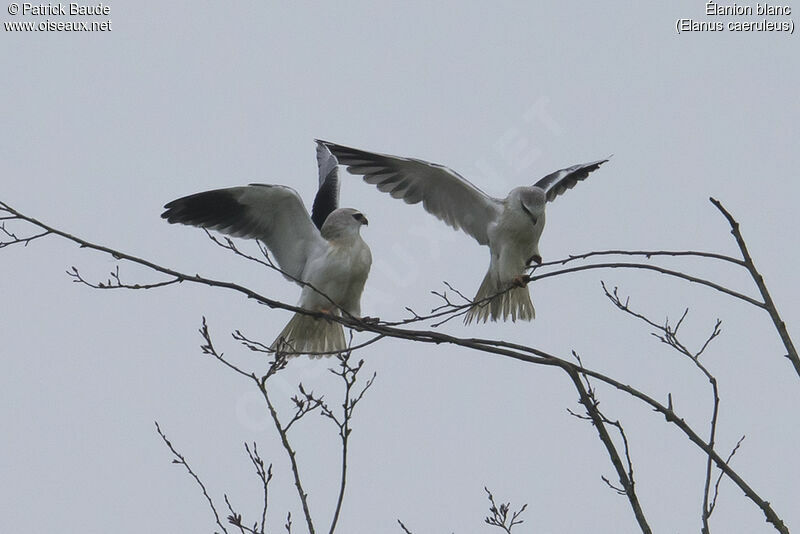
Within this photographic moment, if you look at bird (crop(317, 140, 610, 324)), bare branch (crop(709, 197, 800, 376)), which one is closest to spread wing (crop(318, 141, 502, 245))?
bird (crop(317, 140, 610, 324))

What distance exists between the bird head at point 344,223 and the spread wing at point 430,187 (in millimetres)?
Answer: 733

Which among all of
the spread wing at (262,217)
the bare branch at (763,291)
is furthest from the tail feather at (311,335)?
the bare branch at (763,291)

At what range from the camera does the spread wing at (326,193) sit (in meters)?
7.19

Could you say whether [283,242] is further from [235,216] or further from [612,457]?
[612,457]

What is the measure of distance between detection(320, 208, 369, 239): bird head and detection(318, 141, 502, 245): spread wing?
0.73m

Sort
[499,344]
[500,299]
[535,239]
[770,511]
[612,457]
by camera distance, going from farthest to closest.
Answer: [500,299] < [535,239] < [499,344] < [612,457] < [770,511]

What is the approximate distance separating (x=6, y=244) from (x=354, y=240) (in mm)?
2779

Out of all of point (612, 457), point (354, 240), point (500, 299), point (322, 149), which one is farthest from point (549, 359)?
point (322, 149)

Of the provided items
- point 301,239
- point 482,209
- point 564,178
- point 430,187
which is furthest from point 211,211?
point 564,178

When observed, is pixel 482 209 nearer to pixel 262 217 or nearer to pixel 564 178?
pixel 564 178

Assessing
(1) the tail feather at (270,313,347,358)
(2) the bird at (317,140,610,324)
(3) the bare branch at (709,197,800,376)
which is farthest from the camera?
(2) the bird at (317,140,610,324)

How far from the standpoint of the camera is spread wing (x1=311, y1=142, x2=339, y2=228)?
7191 mm

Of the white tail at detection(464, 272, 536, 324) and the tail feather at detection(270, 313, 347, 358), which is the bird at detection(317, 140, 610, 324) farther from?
the tail feather at detection(270, 313, 347, 358)

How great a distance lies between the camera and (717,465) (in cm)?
264
